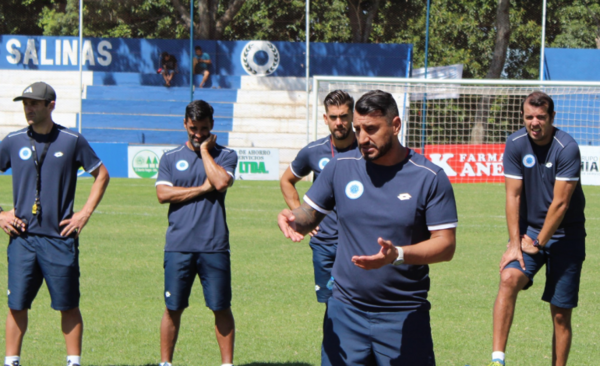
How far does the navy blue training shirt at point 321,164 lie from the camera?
601 centimetres

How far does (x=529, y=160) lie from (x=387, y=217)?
2296 millimetres

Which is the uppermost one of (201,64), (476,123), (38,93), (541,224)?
(201,64)

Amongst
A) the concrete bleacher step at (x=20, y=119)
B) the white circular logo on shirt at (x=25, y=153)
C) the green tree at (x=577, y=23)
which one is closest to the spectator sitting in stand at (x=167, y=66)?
the concrete bleacher step at (x=20, y=119)

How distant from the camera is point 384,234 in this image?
3914mm

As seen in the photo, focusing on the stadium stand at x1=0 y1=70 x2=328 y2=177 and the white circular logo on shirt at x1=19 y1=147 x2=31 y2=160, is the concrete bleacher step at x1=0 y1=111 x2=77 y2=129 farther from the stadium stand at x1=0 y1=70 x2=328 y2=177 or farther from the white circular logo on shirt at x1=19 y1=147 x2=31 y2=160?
the white circular logo on shirt at x1=19 y1=147 x2=31 y2=160

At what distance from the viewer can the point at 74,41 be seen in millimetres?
34062

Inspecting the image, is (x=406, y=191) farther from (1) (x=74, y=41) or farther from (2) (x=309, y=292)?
(1) (x=74, y=41)

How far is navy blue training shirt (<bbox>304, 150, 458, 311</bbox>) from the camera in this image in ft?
12.7

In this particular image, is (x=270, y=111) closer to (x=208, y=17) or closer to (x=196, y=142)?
(x=208, y=17)

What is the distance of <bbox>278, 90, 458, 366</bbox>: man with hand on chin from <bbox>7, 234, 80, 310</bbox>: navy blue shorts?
7.10 feet

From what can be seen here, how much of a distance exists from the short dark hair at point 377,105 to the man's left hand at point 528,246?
234 centimetres

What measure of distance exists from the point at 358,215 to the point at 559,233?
2.49 m

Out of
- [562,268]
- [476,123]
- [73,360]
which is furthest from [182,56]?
[562,268]

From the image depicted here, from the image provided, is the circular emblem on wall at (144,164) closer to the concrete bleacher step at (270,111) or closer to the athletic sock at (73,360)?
the concrete bleacher step at (270,111)
